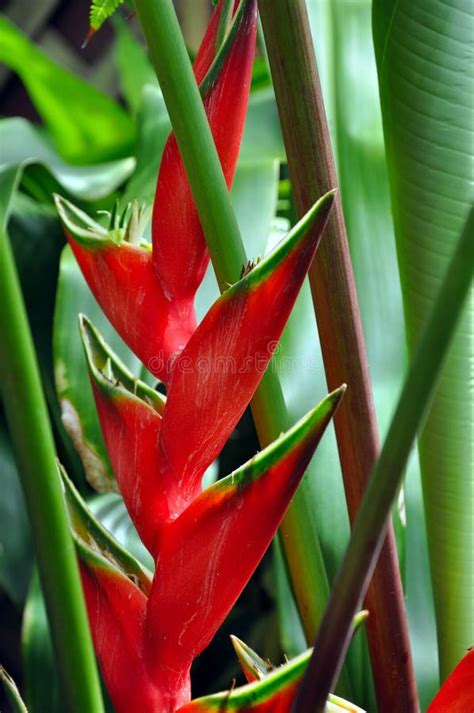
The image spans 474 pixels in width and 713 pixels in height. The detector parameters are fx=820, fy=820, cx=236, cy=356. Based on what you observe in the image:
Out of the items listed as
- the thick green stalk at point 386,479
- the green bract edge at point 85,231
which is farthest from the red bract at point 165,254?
the thick green stalk at point 386,479

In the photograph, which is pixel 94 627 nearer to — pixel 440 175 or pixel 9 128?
pixel 440 175

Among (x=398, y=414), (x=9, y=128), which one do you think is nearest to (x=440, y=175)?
(x=398, y=414)

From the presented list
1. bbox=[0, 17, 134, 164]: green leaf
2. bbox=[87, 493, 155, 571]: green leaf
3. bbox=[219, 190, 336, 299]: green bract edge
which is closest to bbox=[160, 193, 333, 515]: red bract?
bbox=[219, 190, 336, 299]: green bract edge

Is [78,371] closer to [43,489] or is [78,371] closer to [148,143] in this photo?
[148,143]

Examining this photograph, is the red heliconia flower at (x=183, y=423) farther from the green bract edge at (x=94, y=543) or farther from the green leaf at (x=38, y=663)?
the green leaf at (x=38, y=663)

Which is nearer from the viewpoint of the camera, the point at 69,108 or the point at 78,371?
the point at 78,371

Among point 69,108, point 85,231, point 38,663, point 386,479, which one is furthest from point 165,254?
point 69,108

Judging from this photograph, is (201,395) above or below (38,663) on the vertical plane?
above
